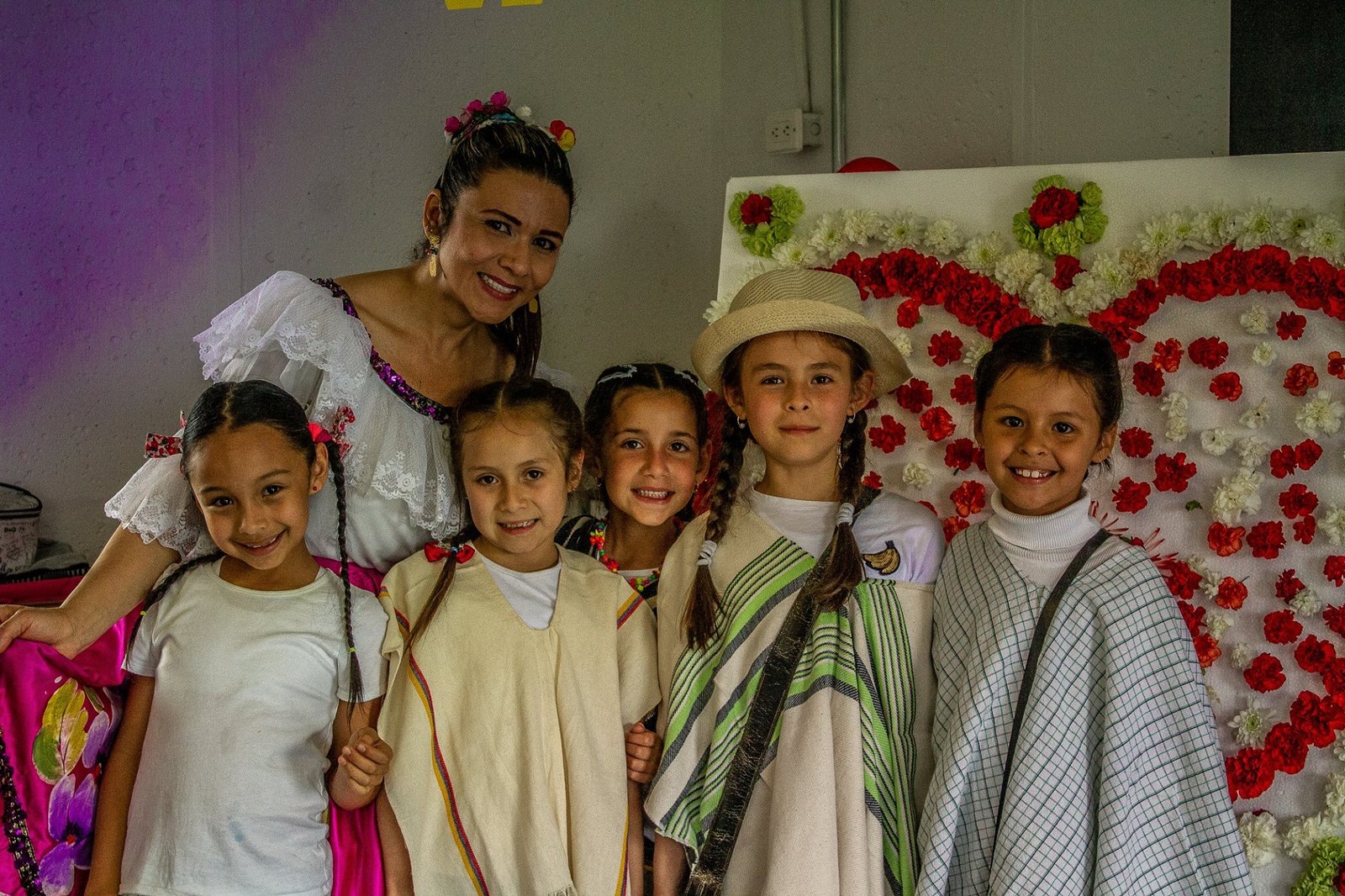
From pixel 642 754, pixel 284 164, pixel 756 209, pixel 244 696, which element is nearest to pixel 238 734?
pixel 244 696

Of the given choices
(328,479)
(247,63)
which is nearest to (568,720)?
(328,479)

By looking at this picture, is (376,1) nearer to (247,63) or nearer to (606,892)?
(247,63)

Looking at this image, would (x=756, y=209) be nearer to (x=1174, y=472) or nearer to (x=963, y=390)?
(x=963, y=390)

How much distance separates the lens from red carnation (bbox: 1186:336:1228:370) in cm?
238

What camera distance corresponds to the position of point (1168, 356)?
241cm

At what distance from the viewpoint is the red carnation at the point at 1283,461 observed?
2.32 metres

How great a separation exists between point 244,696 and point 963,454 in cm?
161

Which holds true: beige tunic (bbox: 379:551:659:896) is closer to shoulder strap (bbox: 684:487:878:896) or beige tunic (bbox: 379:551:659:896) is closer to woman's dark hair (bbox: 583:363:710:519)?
shoulder strap (bbox: 684:487:878:896)

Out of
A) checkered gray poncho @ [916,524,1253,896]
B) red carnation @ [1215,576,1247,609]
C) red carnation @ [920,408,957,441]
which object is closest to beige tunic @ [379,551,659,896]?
checkered gray poncho @ [916,524,1253,896]

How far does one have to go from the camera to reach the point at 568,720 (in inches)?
79.2

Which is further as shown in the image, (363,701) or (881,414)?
(881,414)

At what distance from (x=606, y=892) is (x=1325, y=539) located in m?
1.59

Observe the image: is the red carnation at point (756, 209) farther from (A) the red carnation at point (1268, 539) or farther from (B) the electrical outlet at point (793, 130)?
(A) the red carnation at point (1268, 539)

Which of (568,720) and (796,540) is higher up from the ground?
(796,540)
